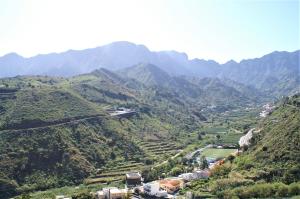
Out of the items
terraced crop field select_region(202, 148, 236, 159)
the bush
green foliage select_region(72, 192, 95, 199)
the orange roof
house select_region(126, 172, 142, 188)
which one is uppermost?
the bush

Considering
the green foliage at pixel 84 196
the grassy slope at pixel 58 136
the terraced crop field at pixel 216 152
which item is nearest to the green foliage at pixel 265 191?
the green foliage at pixel 84 196

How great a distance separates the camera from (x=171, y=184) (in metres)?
63.9

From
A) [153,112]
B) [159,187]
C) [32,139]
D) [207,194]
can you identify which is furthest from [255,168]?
[153,112]

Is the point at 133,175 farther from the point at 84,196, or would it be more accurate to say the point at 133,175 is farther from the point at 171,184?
the point at 84,196

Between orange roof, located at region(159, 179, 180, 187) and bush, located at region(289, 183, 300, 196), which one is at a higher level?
bush, located at region(289, 183, 300, 196)

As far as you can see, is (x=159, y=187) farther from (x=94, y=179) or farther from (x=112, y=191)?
(x=94, y=179)

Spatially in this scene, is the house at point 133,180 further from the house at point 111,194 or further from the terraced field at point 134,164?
the house at point 111,194

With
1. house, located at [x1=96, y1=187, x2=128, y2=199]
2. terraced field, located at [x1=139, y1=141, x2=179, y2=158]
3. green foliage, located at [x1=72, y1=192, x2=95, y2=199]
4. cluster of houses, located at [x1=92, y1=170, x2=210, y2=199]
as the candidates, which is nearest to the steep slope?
cluster of houses, located at [x1=92, y1=170, x2=210, y2=199]

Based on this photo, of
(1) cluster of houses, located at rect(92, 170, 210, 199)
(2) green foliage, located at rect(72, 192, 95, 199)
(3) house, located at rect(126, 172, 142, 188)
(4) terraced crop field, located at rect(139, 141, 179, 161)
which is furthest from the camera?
(4) terraced crop field, located at rect(139, 141, 179, 161)

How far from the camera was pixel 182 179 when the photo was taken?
67125mm

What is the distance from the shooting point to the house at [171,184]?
62469 millimetres

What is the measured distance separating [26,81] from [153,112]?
37.5m

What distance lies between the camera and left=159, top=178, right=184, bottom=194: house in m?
62.5

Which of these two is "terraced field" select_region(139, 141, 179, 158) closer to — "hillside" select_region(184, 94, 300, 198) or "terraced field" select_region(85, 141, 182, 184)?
"terraced field" select_region(85, 141, 182, 184)
